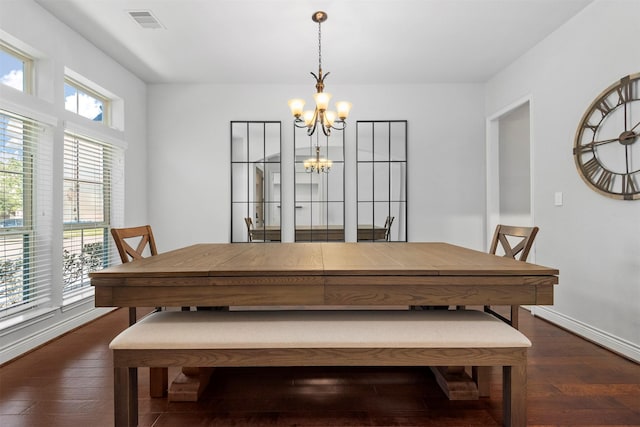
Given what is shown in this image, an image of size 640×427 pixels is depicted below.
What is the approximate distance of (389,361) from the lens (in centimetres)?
140

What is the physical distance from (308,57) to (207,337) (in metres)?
3.07

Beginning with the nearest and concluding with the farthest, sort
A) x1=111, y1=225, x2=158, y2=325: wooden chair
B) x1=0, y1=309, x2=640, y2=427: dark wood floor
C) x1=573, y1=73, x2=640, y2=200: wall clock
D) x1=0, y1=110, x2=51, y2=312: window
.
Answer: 1. x1=0, y1=309, x2=640, y2=427: dark wood floor
2. x1=111, y1=225, x2=158, y2=325: wooden chair
3. x1=573, y1=73, x2=640, y2=200: wall clock
4. x1=0, y1=110, x2=51, y2=312: window

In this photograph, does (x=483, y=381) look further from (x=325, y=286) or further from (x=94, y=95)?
(x=94, y=95)

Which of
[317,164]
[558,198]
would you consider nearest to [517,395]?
[558,198]

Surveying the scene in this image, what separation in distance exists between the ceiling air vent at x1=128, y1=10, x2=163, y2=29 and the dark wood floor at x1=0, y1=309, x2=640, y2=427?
2.64 metres

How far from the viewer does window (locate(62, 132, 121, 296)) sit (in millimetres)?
3137

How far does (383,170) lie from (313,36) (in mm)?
1850

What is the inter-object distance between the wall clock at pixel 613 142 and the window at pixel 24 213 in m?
4.25

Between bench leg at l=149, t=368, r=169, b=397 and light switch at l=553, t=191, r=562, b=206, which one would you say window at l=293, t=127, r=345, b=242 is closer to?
light switch at l=553, t=191, r=562, b=206

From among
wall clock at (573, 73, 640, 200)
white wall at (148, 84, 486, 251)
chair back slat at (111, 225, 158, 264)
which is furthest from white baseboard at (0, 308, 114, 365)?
wall clock at (573, 73, 640, 200)

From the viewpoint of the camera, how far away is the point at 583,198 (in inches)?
110

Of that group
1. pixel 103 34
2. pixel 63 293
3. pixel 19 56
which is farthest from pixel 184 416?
pixel 103 34

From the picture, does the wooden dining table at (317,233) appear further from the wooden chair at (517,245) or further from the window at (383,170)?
the wooden chair at (517,245)

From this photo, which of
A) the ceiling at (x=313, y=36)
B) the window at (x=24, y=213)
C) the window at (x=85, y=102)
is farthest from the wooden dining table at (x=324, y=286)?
the window at (x=85, y=102)
